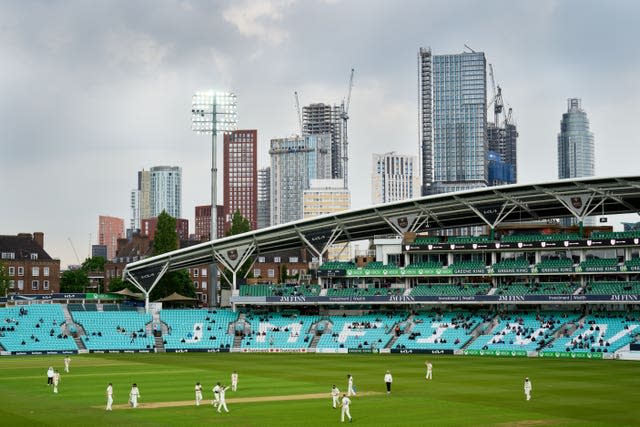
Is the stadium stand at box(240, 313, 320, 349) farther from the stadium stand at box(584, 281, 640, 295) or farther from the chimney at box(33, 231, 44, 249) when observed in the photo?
the chimney at box(33, 231, 44, 249)

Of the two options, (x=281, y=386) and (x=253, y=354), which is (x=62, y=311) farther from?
(x=281, y=386)

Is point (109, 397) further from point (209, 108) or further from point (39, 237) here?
point (39, 237)

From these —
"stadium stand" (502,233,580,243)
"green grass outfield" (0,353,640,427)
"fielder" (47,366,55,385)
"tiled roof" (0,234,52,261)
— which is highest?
"tiled roof" (0,234,52,261)

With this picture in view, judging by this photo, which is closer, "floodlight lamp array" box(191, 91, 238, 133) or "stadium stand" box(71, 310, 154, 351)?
"stadium stand" box(71, 310, 154, 351)

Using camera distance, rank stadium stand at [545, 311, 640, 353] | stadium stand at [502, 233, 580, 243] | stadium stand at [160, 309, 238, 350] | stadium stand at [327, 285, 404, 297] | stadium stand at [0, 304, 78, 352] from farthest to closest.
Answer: stadium stand at [327, 285, 404, 297] < stadium stand at [160, 309, 238, 350] < stadium stand at [502, 233, 580, 243] < stadium stand at [0, 304, 78, 352] < stadium stand at [545, 311, 640, 353]

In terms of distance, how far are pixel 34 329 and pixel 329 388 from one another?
52331 mm

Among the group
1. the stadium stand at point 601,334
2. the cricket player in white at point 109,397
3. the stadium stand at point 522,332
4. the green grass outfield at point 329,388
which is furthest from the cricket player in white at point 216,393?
the stadium stand at point 522,332

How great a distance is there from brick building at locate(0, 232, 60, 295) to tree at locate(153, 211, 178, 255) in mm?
25489

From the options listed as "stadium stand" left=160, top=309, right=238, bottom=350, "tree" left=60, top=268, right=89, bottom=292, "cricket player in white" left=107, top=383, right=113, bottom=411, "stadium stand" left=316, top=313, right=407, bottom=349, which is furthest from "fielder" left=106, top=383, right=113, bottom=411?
"tree" left=60, top=268, right=89, bottom=292

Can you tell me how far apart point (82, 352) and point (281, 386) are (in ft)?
142

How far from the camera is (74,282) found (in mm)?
168125

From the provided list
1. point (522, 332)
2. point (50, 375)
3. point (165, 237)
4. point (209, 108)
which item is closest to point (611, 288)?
point (522, 332)

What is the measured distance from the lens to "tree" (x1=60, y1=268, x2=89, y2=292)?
166 m

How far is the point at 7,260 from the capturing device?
491ft
